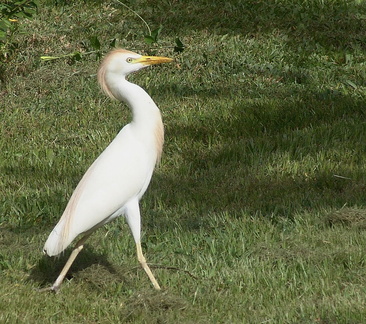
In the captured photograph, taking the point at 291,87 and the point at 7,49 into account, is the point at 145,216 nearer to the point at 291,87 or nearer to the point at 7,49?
the point at 291,87

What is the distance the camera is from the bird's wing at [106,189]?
464 centimetres

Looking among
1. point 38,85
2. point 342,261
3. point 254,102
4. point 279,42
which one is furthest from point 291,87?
point 342,261

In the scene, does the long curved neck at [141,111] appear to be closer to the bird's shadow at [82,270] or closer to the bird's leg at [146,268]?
the bird's leg at [146,268]

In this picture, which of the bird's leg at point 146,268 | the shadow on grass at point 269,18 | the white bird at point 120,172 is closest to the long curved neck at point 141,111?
the white bird at point 120,172

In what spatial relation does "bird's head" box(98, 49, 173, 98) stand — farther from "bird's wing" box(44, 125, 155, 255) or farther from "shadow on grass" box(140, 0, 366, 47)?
"shadow on grass" box(140, 0, 366, 47)

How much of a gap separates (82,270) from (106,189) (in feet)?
2.11

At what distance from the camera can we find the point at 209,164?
23.2 ft

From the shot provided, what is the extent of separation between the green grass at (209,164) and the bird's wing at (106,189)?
1.37 ft

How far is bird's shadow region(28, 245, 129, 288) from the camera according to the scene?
4.97 metres

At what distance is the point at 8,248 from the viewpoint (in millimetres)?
5430

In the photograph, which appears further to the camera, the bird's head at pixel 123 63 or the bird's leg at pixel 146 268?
the bird's head at pixel 123 63

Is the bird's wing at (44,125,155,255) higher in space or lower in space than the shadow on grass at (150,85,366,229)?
higher

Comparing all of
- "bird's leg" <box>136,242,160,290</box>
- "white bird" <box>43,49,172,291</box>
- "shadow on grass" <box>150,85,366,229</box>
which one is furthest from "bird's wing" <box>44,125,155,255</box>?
"shadow on grass" <box>150,85,366,229</box>

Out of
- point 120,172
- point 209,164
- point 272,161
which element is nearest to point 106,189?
point 120,172
